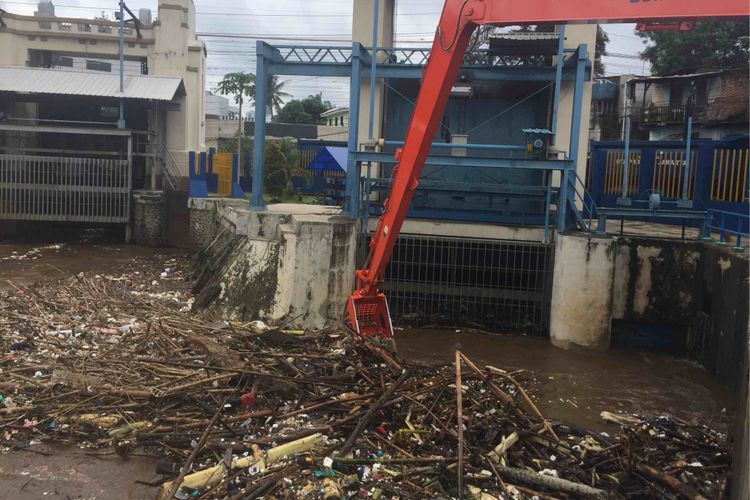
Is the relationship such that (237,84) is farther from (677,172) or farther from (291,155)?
(677,172)

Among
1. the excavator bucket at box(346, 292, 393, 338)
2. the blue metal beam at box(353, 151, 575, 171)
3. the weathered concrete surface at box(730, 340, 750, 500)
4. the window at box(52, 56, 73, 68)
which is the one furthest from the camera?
the window at box(52, 56, 73, 68)

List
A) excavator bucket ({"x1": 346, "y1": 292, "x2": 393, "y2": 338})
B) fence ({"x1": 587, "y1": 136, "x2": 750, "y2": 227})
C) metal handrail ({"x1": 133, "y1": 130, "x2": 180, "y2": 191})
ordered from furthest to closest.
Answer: metal handrail ({"x1": 133, "y1": 130, "x2": 180, "y2": 191}), fence ({"x1": 587, "y1": 136, "x2": 750, "y2": 227}), excavator bucket ({"x1": 346, "y1": 292, "x2": 393, "y2": 338})

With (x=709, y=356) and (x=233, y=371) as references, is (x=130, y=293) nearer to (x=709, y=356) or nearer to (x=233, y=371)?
(x=233, y=371)

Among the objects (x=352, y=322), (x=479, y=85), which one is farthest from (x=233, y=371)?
(x=479, y=85)

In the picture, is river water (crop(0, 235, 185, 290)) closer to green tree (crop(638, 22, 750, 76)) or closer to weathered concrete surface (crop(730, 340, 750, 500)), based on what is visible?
weathered concrete surface (crop(730, 340, 750, 500))

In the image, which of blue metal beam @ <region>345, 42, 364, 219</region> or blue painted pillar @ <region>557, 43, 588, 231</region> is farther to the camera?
blue metal beam @ <region>345, 42, 364, 219</region>

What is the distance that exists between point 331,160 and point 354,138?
7.12 metres

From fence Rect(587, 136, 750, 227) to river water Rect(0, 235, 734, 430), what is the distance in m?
4.10

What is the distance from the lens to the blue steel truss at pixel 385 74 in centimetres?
1098

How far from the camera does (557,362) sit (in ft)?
31.8

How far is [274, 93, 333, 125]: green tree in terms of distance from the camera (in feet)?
183

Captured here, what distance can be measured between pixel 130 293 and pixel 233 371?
6.84 metres

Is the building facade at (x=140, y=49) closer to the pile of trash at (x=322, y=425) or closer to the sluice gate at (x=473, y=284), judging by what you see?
the sluice gate at (x=473, y=284)

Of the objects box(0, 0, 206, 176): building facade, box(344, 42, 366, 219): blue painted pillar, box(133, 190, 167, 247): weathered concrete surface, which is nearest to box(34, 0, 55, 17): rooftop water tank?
box(0, 0, 206, 176): building facade
